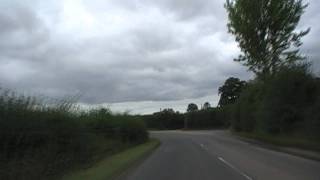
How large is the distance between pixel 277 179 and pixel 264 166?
534 centimetres

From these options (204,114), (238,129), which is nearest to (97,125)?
(238,129)

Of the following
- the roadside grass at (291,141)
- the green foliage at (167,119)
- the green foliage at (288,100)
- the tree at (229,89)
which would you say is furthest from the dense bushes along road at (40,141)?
the tree at (229,89)

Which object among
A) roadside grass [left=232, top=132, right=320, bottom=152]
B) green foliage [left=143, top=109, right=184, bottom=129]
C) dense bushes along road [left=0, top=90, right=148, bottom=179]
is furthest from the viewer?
green foliage [left=143, top=109, right=184, bottom=129]

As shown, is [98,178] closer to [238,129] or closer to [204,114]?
[238,129]

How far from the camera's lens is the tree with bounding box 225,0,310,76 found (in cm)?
5747

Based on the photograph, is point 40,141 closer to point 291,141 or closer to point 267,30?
point 291,141

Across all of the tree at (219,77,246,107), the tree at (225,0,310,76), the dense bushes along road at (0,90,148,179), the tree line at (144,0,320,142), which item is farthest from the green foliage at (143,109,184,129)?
the dense bushes along road at (0,90,148,179)

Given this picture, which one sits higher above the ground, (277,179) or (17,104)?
(17,104)

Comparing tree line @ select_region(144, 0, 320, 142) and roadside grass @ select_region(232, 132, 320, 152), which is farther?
tree line @ select_region(144, 0, 320, 142)

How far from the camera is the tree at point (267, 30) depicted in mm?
57469

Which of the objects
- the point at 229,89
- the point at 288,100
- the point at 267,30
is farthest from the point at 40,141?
the point at 229,89

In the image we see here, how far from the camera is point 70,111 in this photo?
83.6 feet

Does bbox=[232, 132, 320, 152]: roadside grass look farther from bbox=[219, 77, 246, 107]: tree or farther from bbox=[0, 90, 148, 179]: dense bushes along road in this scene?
bbox=[219, 77, 246, 107]: tree

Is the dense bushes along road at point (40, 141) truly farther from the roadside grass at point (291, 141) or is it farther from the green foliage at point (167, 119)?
the green foliage at point (167, 119)
